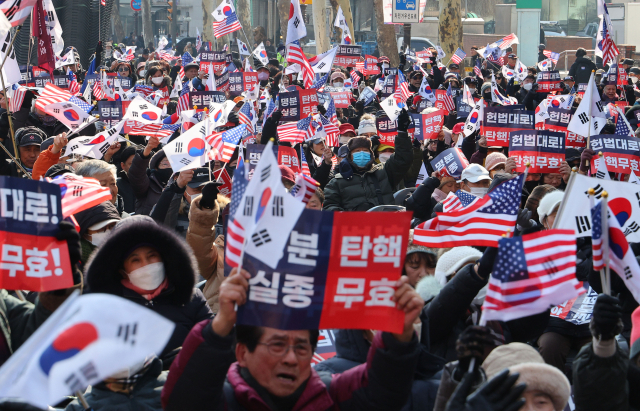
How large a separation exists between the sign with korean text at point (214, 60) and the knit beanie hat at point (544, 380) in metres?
12.9

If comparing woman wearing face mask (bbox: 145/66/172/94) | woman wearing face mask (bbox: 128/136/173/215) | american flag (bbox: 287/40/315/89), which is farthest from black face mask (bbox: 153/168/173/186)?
woman wearing face mask (bbox: 145/66/172/94)

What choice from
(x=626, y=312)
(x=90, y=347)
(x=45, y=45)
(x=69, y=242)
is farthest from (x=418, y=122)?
(x=90, y=347)

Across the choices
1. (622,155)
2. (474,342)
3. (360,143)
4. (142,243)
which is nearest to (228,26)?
(360,143)

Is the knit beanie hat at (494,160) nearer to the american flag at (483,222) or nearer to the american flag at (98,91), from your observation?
the american flag at (483,222)

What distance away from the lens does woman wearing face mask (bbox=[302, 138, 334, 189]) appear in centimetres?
782

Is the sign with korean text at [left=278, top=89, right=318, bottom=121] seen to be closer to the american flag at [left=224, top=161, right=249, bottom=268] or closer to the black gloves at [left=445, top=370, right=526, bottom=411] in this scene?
the american flag at [left=224, top=161, right=249, bottom=268]

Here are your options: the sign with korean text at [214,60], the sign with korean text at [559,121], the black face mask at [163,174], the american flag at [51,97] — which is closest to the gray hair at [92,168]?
the black face mask at [163,174]

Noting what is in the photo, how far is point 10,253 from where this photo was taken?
323cm

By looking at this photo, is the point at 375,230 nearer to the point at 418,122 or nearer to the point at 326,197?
the point at 326,197

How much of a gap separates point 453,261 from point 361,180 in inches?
124

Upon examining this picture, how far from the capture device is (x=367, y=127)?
9.02 m

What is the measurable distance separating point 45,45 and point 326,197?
5256 millimetres

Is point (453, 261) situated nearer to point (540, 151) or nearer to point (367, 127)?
point (540, 151)

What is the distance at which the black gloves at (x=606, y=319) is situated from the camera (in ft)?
8.47
